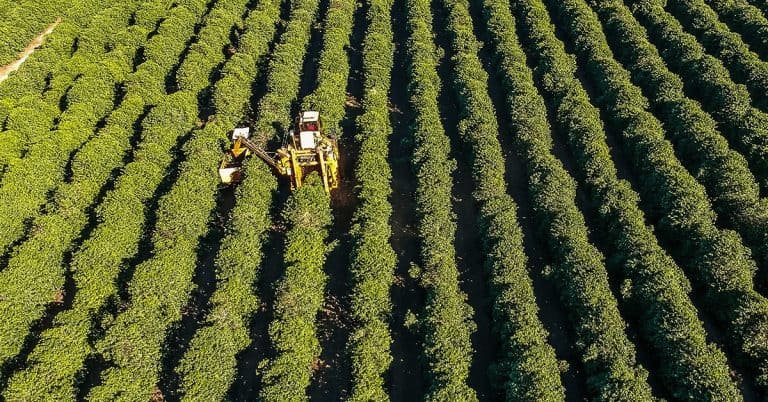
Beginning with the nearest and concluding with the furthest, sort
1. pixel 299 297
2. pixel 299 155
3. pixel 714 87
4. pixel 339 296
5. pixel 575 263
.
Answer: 1. pixel 299 297
2. pixel 575 263
3. pixel 339 296
4. pixel 299 155
5. pixel 714 87

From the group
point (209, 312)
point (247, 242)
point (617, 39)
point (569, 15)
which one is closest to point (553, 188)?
point (247, 242)

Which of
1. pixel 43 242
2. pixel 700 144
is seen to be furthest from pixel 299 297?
pixel 700 144

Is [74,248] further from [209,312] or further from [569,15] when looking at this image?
[569,15]

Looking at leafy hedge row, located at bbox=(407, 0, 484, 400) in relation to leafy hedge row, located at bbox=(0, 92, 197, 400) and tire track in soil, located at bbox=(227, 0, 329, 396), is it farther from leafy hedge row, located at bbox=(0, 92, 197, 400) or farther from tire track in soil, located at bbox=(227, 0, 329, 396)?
leafy hedge row, located at bbox=(0, 92, 197, 400)

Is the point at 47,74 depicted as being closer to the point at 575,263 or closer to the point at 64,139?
the point at 64,139

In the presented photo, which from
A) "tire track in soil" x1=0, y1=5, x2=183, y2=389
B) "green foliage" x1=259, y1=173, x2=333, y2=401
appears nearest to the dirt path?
"tire track in soil" x1=0, y1=5, x2=183, y2=389

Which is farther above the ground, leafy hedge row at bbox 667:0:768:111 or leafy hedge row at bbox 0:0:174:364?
leafy hedge row at bbox 667:0:768:111

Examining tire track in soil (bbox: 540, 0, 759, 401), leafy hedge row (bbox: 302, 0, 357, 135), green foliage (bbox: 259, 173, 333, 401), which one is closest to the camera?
green foliage (bbox: 259, 173, 333, 401)
